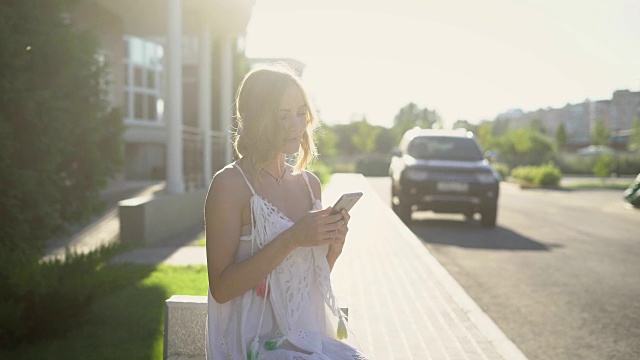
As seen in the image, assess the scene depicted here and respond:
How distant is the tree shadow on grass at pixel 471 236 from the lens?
37.4 ft

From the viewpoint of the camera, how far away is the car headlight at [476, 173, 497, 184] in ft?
44.6

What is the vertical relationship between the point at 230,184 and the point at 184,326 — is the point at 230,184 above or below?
above

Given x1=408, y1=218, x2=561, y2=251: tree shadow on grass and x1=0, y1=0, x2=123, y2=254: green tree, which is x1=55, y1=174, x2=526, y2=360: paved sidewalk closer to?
x1=408, y1=218, x2=561, y2=251: tree shadow on grass

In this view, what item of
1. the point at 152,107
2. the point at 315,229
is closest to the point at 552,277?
the point at 315,229

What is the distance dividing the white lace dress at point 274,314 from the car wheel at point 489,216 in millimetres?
11970

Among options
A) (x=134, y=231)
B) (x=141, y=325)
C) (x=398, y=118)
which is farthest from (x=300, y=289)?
(x=398, y=118)

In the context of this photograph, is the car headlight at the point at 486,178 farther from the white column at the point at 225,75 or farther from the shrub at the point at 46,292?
the shrub at the point at 46,292

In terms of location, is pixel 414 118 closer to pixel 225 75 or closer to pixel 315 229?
pixel 225 75

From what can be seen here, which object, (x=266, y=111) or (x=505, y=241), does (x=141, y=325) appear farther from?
(x=505, y=241)

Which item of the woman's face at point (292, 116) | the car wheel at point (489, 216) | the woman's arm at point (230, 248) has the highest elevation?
the woman's face at point (292, 116)

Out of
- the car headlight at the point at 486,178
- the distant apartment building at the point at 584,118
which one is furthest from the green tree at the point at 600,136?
the car headlight at the point at 486,178

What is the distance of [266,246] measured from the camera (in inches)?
83.0

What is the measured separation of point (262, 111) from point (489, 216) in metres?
12.3

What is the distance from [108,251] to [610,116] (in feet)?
513
